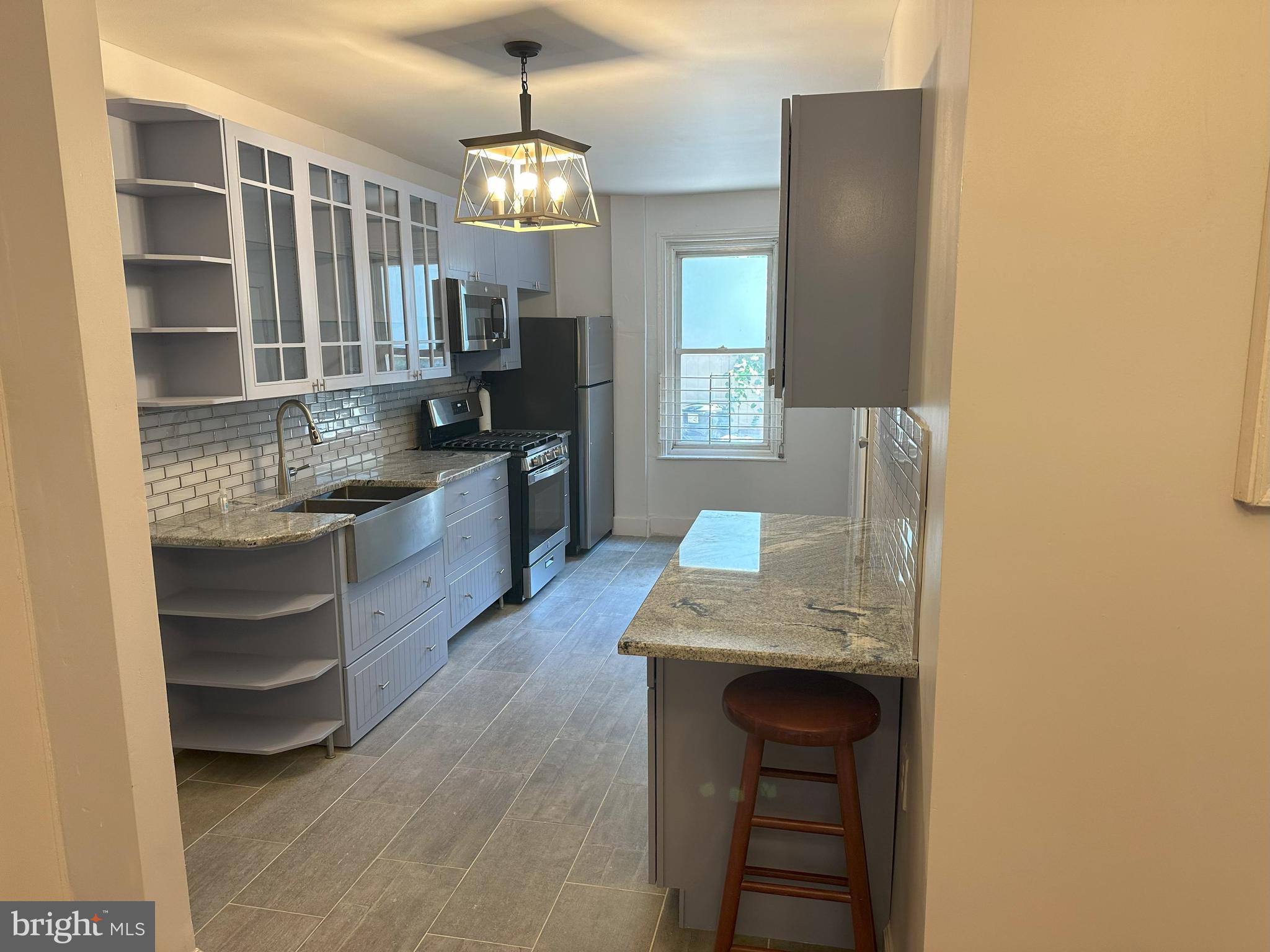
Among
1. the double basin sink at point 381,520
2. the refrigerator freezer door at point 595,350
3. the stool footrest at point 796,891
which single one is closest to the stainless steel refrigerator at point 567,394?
the refrigerator freezer door at point 595,350

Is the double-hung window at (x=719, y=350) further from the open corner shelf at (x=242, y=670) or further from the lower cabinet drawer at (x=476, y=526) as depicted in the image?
the open corner shelf at (x=242, y=670)

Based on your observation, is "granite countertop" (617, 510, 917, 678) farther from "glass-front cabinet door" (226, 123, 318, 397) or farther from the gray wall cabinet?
"glass-front cabinet door" (226, 123, 318, 397)

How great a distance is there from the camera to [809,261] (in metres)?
1.93

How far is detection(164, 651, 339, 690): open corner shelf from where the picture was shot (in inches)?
116

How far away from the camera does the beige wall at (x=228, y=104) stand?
282cm

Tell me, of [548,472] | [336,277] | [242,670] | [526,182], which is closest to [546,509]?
[548,472]

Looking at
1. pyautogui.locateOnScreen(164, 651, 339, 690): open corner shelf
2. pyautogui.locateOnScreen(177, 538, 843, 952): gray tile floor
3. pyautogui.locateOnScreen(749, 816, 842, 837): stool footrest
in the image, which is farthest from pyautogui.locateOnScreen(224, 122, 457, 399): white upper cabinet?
pyautogui.locateOnScreen(749, 816, 842, 837): stool footrest

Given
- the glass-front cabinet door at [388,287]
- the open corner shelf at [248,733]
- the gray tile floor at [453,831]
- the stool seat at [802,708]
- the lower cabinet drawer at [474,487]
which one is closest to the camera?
the stool seat at [802,708]

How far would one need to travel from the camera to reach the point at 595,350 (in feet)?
19.1

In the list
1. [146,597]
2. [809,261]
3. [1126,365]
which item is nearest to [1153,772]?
[1126,365]

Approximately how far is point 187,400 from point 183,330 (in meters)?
0.25

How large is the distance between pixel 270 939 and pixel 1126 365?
2.41 meters

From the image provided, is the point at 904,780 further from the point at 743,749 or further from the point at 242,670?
the point at 242,670

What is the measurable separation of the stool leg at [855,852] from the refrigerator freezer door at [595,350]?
404cm
